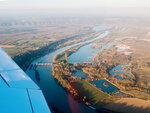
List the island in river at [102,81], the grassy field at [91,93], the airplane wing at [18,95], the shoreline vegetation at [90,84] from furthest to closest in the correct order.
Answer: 1. the island in river at [102,81]
2. the shoreline vegetation at [90,84]
3. the grassy field at [91,93]
4. the airplane wing at [18,95]

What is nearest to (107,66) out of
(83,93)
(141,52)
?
(83,93)

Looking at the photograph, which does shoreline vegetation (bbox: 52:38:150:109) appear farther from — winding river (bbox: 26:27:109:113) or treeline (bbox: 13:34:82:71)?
treeline (bbox: 13:34:82:71)

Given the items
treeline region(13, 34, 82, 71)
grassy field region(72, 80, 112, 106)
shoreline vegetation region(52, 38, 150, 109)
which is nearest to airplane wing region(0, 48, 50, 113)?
shoreline vegetation region(52, 38, 150, 109)

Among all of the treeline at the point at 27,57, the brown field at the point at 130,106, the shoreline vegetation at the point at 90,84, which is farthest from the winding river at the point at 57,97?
the treeline at the point at 27,57

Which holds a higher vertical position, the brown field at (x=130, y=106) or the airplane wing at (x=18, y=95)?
the airplane wing at (x=18, y=95)

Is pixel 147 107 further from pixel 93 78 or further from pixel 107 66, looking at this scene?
pixel 107 66

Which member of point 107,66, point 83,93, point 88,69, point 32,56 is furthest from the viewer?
point 32,56

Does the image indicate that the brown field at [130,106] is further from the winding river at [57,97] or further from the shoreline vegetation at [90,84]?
the winding river at [57,97]
